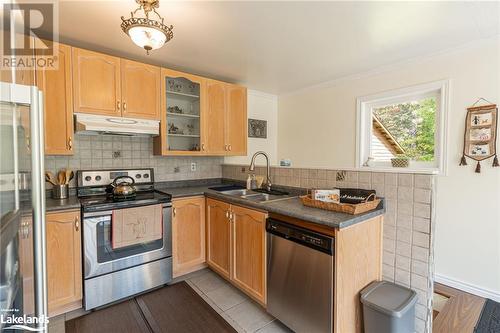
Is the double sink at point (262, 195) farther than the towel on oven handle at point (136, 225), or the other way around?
the double sink at point (262, 195)

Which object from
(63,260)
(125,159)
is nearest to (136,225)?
(63,260)

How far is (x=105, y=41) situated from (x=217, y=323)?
8.66 ft

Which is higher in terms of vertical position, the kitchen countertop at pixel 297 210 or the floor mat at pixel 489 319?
the kitchen countertop at pixel 297 210

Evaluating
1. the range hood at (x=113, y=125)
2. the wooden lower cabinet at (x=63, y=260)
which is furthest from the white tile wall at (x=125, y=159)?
the wooden lower cabinet at (x=63, y=260)

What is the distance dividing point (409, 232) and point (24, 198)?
2047 millimetres

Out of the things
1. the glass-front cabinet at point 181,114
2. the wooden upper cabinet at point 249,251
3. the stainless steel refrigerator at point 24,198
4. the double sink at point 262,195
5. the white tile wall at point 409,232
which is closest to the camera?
the stainless steel refrigerator at point 24,198

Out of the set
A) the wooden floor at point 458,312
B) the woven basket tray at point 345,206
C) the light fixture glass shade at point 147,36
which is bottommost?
the wooden floor at point 458,312

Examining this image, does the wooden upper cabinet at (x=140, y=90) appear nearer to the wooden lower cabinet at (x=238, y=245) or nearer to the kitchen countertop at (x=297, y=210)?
the kitchen countertop at (x=297, y=210)

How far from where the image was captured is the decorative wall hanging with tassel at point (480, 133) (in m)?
2.07

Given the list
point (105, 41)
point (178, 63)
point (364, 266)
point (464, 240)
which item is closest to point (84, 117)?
point (105, 41)

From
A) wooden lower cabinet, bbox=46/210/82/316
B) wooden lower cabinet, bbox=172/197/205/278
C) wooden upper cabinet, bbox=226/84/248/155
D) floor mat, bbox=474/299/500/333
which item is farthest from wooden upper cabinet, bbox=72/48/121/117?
floor mat, bbox=474/299/500/333

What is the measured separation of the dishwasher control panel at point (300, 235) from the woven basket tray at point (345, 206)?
256 mm

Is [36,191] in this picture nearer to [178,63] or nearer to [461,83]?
[178,63]

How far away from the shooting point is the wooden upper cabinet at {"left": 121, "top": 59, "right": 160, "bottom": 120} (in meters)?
2.30
